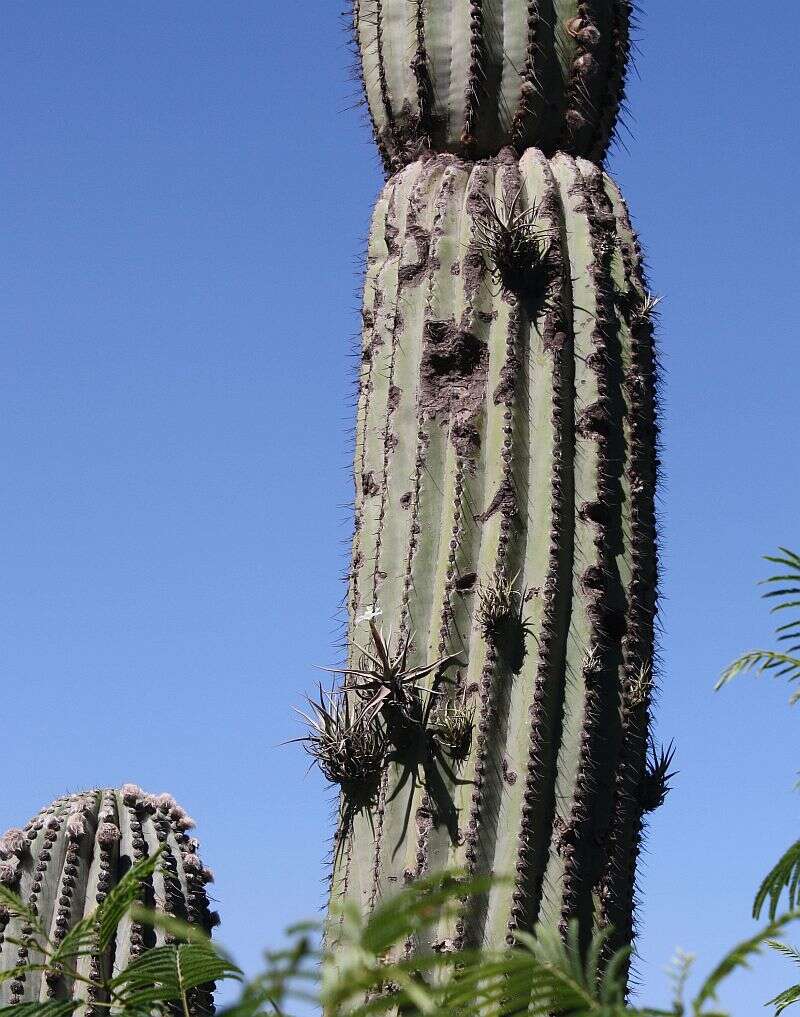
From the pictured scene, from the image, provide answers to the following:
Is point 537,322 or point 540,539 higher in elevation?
point 537,322

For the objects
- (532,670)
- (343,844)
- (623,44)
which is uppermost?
(623,44)

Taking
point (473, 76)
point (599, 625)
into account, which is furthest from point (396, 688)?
point (473, 76)

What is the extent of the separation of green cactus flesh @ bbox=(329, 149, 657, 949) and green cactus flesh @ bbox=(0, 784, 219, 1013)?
2.71 ft

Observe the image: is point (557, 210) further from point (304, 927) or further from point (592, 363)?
point (304, 927)

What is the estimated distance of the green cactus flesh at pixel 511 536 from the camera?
4953 millimetres

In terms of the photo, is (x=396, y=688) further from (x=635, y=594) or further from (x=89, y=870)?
(x=89, y=870)

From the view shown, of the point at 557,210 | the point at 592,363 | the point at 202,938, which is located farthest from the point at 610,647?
the point at 202,938

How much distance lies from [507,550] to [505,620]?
26cm

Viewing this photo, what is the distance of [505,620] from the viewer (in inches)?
199

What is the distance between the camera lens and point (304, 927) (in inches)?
59.5

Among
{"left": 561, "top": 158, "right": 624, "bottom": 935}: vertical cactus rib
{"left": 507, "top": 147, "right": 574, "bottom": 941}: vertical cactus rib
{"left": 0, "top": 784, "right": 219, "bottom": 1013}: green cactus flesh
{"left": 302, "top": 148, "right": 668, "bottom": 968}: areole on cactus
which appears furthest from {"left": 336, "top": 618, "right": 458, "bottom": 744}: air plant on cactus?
{"left": 0, "top": 784, "right": 219, "bottom": 1013}: green cactus flesh

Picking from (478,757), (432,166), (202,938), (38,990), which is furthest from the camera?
(432,166)

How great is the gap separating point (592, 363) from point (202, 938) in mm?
3957

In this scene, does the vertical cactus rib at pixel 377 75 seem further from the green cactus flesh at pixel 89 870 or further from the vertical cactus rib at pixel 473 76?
the green cactus flesh at pixel 89 870
